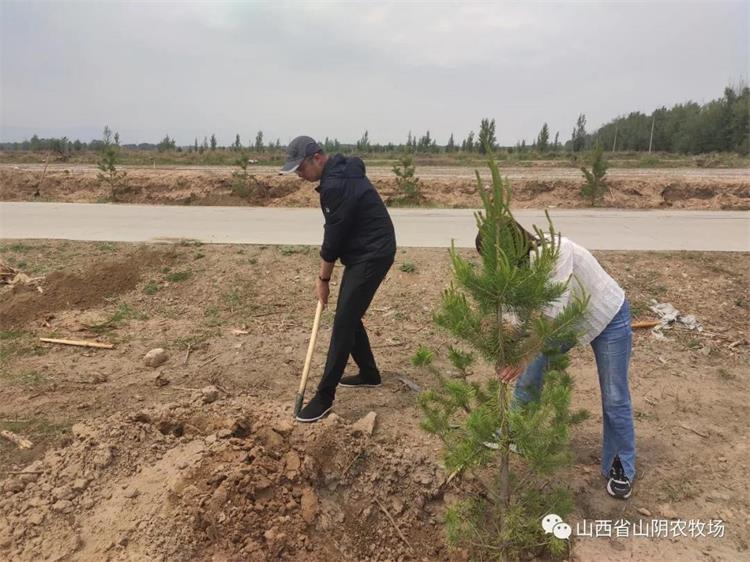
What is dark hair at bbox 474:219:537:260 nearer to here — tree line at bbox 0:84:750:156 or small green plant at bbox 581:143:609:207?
small green plant at bbox 581:143:609:207

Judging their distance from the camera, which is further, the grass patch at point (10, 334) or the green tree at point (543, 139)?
the green tree at point (543, 139)

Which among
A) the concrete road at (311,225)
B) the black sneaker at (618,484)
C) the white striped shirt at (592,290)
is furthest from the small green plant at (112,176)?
the black sneaker at (618,484)

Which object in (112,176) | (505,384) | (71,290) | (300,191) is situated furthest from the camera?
(300,191)

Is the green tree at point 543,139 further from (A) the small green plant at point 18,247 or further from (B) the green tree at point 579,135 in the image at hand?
(A) the small green plant at point 18,247

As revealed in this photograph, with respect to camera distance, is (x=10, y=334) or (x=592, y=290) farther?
(x=10, y=334)

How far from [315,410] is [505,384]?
5.37ft

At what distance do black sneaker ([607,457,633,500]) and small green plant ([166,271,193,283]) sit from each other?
538 centimetres

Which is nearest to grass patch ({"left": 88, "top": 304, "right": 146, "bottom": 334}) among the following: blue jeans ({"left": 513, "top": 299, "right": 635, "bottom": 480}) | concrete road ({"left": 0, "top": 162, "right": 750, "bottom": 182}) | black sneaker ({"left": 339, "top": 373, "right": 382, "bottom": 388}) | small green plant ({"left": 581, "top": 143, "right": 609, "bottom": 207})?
black sneaker ({"left": 339, "top": 373, "right": 382, "bottom": 388})

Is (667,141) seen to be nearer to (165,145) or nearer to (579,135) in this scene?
(579,135)

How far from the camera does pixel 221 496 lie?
2.80 metres

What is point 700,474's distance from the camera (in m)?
3.42

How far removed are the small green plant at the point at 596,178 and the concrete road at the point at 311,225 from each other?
91cm

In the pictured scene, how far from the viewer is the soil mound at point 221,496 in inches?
106

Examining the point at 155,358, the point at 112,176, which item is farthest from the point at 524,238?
the point at 112,176
